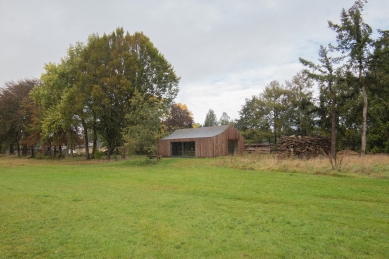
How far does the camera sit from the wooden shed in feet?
94.1

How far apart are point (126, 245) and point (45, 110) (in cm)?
3497

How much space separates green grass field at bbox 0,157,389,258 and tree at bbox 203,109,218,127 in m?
58.1

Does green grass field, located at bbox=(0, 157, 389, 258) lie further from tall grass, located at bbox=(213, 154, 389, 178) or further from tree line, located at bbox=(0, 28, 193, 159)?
tree line, located at bbox=(0, 28, 193, 159)

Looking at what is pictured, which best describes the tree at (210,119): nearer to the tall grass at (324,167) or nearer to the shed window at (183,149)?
the shed window at (183,149)

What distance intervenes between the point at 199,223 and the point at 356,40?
22.2 metres

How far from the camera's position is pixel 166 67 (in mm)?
28891

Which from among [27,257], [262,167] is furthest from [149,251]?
[262,167]

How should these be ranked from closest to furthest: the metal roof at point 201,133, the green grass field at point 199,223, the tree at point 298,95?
the green grass field at point 199,223 < the metal roof at point 201,133 < the tree at point 298,95

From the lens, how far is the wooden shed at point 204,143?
28.7 metres

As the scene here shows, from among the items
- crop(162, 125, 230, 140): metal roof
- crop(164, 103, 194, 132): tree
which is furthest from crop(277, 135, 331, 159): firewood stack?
crop(164, 103, 194, 132): tree

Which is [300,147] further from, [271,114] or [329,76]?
[271,114]

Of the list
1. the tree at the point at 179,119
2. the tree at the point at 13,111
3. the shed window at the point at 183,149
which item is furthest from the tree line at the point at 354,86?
the tree at the point at 13,111

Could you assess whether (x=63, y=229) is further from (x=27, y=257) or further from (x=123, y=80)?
(x=123, y=80)

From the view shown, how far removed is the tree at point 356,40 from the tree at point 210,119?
4562cm
